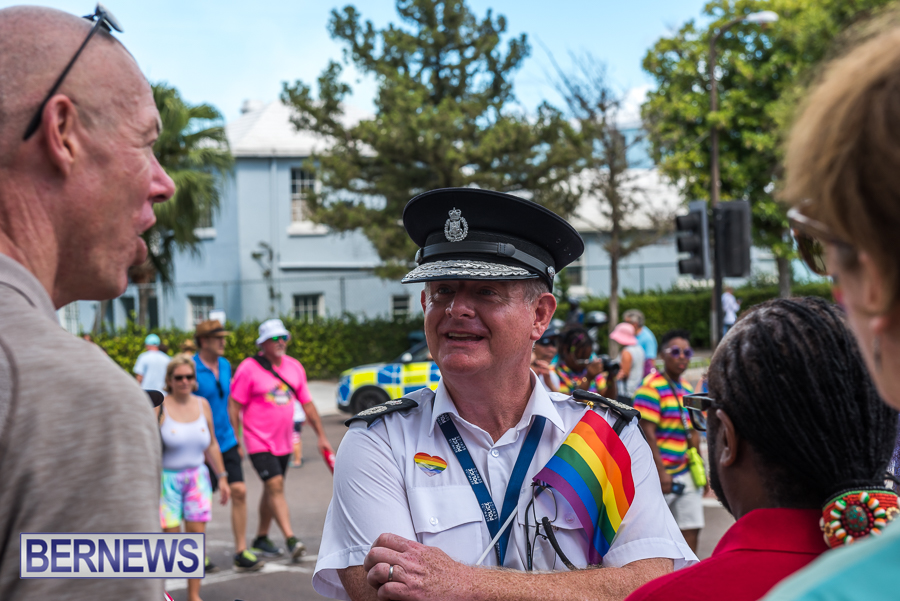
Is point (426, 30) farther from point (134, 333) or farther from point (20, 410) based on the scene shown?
point (20, 410)

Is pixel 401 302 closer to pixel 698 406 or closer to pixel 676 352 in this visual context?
pixel 676 352

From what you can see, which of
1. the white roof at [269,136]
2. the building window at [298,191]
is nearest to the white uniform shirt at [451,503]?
the white roof at [269,136]

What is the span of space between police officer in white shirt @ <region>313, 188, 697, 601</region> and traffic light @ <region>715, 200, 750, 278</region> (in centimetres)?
825

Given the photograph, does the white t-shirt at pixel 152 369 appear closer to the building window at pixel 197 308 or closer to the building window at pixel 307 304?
the building window at pixel 307 304

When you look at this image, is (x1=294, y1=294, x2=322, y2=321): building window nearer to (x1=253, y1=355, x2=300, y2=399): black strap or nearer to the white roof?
the white roof

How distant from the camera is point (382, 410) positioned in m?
2.46

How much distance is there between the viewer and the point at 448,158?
1931 centimetres

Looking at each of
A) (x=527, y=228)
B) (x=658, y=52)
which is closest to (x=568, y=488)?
(x=527, y=228)

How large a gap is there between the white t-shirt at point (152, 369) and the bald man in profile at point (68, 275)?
34.7ft

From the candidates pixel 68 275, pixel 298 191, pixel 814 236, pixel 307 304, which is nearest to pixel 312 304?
pixel 307 304

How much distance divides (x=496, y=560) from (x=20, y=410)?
60.4 inches

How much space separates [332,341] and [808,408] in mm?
22389

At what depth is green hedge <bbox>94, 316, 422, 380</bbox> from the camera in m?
22.0

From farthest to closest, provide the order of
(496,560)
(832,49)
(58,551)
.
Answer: (496,560), (832,49), (58,551)
